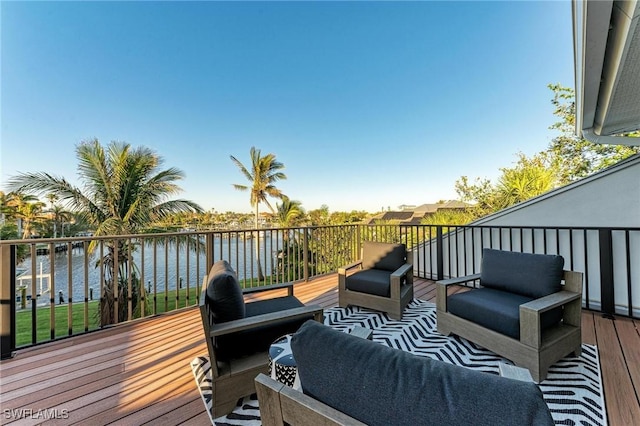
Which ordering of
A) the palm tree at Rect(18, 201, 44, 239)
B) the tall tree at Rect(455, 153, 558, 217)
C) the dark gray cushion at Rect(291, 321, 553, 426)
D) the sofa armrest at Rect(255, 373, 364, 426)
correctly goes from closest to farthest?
the dark gray cushion at Rect(291, 321, 553, 426) → the sofa armrest at Rect(255, 373, 364, 426) → the tall tree at Rect(455, 153, 558, 217) → the palm tree at Rect(18, 201, 44, 239)

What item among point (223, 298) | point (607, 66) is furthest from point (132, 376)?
point (607, 66)

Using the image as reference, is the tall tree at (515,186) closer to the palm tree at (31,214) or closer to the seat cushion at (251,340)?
the seat cushion at (251,340)

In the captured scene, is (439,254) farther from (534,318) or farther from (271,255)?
(271,255)

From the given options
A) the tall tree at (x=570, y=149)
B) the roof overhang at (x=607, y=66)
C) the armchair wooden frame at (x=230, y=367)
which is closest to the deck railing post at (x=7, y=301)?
the armchair wooden frame at (x=230, y=367)

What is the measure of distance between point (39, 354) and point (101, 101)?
8.42m

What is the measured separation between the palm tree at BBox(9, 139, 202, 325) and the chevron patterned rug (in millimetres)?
5195

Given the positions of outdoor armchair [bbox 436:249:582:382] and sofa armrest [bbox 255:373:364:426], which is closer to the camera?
sofa armrest [bbox 255:373:364:426]

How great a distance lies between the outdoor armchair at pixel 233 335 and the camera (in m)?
1.62

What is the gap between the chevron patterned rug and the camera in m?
1.62

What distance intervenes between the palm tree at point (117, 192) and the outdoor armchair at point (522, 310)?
6.38m

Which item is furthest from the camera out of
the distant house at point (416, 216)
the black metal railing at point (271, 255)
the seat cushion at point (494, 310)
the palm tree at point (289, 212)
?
the palm tree at point (289, 212)

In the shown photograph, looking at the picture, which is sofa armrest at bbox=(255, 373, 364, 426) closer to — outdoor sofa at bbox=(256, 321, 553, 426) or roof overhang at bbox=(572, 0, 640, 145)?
outdoor sofa at bbox=(256, 321, 553, 426)

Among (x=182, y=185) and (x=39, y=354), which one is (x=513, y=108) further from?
(x=39, y=354)

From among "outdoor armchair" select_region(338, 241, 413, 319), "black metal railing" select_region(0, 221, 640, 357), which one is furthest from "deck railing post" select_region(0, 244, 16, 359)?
"outdoor armchair" select_region(338, 241, 413, 319)
